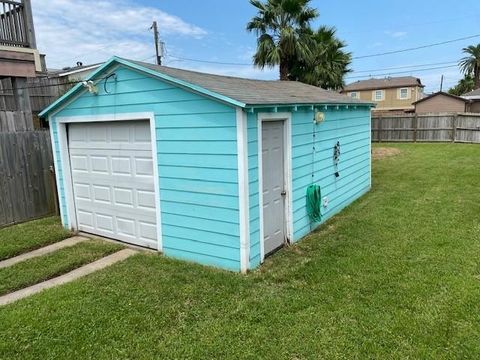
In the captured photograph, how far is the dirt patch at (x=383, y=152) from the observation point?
15.5m

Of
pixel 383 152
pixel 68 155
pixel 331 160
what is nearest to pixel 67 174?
pixel 68 155

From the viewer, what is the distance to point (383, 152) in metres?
16.4

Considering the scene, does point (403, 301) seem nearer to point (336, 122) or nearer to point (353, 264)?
point (353, 264)

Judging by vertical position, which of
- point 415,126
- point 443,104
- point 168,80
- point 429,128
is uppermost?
Answer: point 168,80

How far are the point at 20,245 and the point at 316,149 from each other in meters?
5.20

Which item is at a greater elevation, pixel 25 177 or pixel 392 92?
pixel 392 92

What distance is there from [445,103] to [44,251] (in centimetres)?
3176

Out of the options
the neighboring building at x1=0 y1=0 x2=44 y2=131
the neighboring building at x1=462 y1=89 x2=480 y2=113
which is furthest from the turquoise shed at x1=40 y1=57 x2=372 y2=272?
the neighboring building at x1=462 y1=89 x2=480 y2=113

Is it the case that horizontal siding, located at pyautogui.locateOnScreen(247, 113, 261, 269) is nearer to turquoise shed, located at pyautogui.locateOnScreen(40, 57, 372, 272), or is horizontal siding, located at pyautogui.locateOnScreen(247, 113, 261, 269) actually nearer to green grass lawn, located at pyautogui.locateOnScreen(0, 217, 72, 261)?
turquoise shed, located at pyautogui.locateOnScreen(40, 57, 372, 272)

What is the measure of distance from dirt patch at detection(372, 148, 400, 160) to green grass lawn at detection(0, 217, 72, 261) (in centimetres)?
1251

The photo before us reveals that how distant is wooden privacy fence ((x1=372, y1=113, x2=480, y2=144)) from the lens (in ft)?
59.6

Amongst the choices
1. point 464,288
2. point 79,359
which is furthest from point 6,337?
point 464,288

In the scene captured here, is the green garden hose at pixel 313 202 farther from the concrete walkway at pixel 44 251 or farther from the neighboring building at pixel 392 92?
the neighboring building at pixel 392 92

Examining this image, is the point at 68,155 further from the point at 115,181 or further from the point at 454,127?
the point at 454,127
